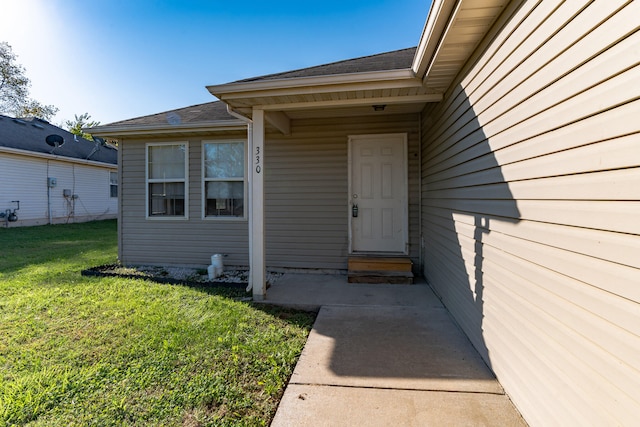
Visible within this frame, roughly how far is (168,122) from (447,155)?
4.45 m

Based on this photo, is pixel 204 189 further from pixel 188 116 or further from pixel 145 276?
pixel 145 276

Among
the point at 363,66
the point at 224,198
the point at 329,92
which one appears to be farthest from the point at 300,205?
the point at 363,66

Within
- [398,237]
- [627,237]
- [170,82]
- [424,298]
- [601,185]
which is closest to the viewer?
[627,237]

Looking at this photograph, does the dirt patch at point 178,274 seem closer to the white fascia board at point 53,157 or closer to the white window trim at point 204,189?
the white window trim at point 204,189

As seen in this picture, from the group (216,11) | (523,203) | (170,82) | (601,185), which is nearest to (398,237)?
(523,203)

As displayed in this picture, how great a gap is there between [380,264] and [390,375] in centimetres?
248

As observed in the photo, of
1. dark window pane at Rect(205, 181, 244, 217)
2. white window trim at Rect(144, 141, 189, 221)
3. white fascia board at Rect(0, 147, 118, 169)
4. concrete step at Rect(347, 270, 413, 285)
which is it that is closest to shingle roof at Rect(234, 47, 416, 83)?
dark window pane at Rect(205, 181, 244, 217)

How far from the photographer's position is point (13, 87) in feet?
69.4

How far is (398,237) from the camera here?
195 inches

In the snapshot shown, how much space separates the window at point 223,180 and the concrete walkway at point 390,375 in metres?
2.70

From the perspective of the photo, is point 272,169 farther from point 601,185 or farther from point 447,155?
point 601,185

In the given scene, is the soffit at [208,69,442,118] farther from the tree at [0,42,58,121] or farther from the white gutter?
the tree at [0,42,58,121]

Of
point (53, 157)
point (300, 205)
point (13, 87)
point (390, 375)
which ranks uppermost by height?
point (13, 87)

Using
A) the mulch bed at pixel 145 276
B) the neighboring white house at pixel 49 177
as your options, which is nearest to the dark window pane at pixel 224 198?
the mulch bed at pixel 145 276
